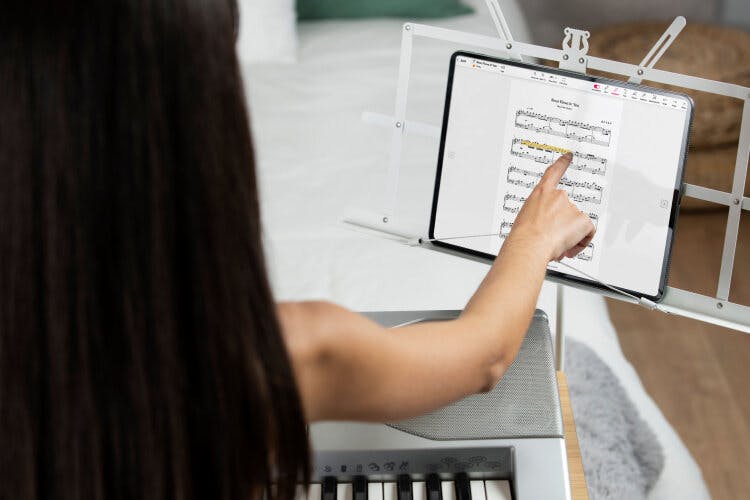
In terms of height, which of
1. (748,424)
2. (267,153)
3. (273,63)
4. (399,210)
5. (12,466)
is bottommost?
(12,466)

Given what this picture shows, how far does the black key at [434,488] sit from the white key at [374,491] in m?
0.05

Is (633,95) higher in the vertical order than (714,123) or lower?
lower

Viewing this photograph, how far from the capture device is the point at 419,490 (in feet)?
2.93

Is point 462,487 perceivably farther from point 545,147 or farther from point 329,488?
point 545,147

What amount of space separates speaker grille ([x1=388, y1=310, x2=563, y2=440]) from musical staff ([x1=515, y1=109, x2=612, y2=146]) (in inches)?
9.5

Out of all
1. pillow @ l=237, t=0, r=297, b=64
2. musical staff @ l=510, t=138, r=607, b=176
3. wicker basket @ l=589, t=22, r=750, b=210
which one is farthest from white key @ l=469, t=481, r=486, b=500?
pillow @ l=237, t=0, r=297, b=64

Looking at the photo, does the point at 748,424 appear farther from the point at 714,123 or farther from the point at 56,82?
the point at 56,82

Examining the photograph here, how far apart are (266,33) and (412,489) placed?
1531mm

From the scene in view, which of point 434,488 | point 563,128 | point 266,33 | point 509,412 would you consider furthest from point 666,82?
point 266,33

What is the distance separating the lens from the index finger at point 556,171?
3.09 feet

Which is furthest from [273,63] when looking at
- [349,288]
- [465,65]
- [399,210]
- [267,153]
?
[465,65]

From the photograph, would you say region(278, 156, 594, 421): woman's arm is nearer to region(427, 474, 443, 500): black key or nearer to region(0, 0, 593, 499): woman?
region(0, 0, 593, 499): woman

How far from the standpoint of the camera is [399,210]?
1.61 meters

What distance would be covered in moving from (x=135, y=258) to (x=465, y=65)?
1.74 feet
